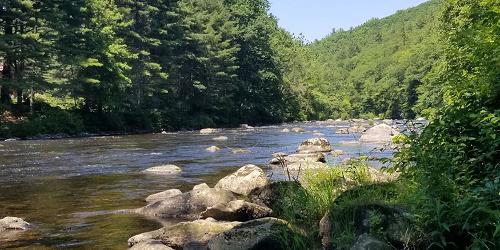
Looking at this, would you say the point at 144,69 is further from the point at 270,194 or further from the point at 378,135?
the point at 270,194

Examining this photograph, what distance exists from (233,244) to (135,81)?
41510mm

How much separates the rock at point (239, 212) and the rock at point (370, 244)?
3887mm

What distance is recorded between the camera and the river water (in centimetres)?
869

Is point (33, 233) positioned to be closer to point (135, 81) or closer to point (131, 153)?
point (131, 153)

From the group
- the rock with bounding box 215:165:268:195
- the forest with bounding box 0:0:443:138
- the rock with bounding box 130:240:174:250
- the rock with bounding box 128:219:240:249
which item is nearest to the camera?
the rock with bounding box 130:240:174:250

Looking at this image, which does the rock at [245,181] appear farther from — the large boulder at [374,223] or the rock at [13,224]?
the large boulder at [374,223]

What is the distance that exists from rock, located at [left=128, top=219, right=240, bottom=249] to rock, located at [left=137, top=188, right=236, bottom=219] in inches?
80.2

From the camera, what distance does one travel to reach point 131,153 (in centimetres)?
2269

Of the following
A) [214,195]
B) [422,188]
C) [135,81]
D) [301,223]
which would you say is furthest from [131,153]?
[135,81]

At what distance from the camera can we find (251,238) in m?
6.23

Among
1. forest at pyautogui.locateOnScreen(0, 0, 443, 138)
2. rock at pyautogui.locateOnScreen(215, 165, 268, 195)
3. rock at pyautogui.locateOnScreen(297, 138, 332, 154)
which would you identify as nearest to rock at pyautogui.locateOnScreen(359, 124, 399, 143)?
forest at pyautogui.locateOnScreen(0, 0, 443, 138)

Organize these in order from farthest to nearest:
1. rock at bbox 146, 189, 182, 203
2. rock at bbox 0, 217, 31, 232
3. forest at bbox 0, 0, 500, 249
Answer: rock at bbox 146, 189, 182, 203
rock at bbox 0, 217, 31, 232
forest at bbox 0, 0, 500, 249

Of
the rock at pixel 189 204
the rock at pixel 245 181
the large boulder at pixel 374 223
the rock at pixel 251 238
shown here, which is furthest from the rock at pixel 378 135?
the large boulder at pixel 374 223

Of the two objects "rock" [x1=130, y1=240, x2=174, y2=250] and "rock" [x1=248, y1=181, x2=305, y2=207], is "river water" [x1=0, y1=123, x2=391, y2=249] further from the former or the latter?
"rock" [x1=248, y1=181, x2=305, y2=207]
